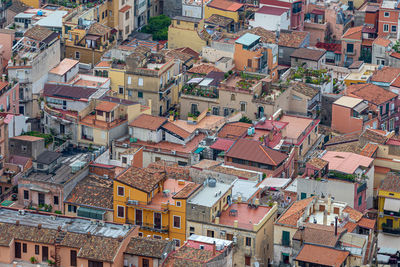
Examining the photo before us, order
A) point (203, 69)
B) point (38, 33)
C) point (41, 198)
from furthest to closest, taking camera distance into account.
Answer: point (203, 69), point (38, 33), point (41, 198)

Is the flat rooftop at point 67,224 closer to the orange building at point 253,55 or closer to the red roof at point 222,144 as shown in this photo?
the red roof at point 222,144

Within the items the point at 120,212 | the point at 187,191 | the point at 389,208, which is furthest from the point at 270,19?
the point at 120,212

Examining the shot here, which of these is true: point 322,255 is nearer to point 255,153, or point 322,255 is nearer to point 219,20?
point 255,153

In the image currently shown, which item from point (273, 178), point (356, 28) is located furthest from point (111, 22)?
point (273, 178)

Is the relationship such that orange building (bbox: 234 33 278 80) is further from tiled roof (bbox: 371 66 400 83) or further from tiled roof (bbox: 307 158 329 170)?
tiled roof (bbox: 307 158 329 170)

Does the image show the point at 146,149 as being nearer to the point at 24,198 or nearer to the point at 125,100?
the point at 125,100

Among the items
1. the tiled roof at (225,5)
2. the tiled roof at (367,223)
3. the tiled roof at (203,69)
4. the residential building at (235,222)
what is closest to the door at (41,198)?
the residential building at (235,222)
